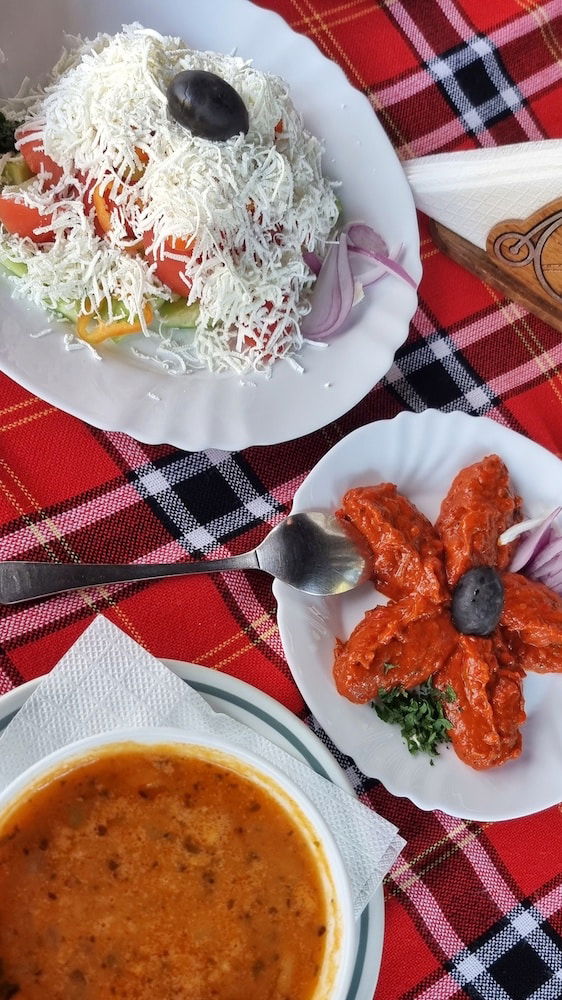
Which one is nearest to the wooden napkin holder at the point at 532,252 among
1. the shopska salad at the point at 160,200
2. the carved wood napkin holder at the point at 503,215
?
the carved wood napkin holder at the point at 503,215

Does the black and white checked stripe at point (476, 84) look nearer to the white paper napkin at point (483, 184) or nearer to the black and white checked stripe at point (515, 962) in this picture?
the white paper napkin at point (483, 184)

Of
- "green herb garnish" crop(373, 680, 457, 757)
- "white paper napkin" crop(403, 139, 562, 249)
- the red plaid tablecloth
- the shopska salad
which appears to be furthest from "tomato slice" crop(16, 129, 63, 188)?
"green herb garnish" crop(373, 680, 457, 757)

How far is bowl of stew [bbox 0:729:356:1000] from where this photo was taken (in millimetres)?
1416

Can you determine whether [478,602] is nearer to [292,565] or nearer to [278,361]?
[292,565]

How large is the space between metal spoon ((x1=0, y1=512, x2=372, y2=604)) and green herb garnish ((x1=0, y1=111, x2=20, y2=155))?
83 cm

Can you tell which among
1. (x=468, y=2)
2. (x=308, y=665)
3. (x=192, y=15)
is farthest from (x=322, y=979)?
(x=468, y=2)

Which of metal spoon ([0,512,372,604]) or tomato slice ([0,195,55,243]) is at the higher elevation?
tomato slice ([0,195,55,243])

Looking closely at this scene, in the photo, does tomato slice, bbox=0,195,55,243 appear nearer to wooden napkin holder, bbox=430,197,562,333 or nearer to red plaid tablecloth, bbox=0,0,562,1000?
red plaid tablecloth, bbox=0,0,562,1000

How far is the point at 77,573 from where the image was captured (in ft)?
5.83

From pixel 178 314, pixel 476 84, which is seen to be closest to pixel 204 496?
pixel 178 314

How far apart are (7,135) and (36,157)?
0.07 meters

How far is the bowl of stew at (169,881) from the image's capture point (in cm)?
142

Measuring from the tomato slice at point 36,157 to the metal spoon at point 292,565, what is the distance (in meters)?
0.78

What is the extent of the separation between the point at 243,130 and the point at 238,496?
0.74 meters
